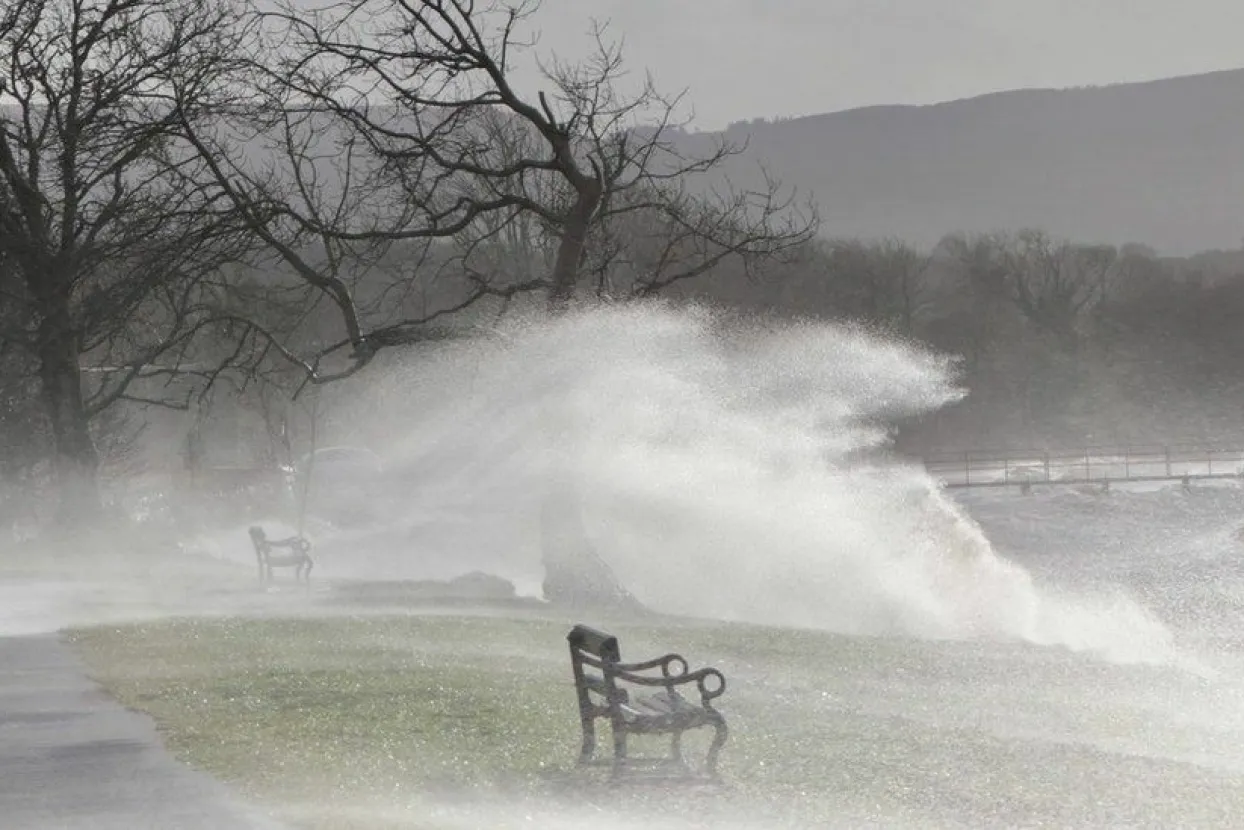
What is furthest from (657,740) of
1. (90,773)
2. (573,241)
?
(573,241)

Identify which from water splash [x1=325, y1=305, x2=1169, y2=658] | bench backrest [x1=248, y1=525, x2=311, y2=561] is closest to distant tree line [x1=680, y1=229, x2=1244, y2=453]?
water splash [x1=325, y1=305, x2=1169, y2=658]

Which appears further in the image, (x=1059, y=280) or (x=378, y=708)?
(x=1059, y=280)

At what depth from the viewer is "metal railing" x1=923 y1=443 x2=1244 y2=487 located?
63656mm

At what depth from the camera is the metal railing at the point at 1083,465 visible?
209 ft

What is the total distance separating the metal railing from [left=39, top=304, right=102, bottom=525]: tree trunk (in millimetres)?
32292

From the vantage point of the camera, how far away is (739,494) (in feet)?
102

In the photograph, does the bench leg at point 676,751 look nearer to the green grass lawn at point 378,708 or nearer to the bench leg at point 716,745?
the bench leg at point 716,745

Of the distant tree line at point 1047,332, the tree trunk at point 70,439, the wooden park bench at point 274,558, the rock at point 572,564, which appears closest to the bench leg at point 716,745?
the rock at point 572,564

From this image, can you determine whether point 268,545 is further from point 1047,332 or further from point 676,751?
point 1047,332

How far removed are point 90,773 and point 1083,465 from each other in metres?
57.0

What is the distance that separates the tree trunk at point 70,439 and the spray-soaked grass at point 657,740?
1513 cm

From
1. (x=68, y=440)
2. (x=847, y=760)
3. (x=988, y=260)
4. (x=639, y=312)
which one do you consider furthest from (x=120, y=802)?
(x=988, y=260)

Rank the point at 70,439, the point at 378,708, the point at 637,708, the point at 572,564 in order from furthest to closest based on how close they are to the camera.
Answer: the point at 70,439 < the point at 572,564 < the point at 378,708 < the point at 637,708

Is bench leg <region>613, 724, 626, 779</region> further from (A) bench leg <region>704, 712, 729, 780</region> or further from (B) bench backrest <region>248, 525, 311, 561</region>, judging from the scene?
(B) bench backrest <region>248, 525, 311, 561</region>
